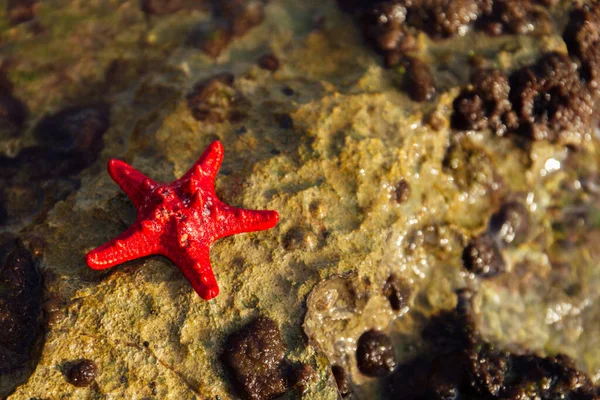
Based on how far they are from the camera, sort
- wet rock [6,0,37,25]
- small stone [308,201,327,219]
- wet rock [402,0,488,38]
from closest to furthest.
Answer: small stone [308,201,327,219] → wet rock [402,0,488,38] → wet rock [6,0,37,25]

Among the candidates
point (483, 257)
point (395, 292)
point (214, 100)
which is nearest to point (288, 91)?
point (214, 100)

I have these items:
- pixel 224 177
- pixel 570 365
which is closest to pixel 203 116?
pixel 224 177

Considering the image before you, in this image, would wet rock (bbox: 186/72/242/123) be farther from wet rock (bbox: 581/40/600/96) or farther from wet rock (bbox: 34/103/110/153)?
wet rock (bbox: 581/40/600/96)

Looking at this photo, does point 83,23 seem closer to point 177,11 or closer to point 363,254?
point 177,11

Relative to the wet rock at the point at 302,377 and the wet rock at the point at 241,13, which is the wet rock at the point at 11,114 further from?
the wet rock at the point at 302,377

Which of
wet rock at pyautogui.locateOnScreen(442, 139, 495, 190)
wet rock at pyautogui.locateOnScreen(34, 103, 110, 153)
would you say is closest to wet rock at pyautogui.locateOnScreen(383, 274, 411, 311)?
wet rock at pyautogui.locateOnScreen(442, 139, 495, 190)

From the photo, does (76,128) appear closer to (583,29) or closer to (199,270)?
(199,270)
